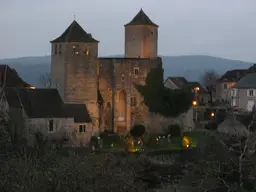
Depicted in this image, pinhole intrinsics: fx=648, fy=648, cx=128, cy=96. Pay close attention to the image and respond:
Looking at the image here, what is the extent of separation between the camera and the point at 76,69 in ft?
128

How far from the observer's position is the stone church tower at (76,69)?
38688 millimetres

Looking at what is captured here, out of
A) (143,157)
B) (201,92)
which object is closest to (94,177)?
(143,157)

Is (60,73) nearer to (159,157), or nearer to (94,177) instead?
(159,157)

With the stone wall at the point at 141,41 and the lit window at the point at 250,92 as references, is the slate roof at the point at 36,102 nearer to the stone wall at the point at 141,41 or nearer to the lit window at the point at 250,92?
the stone wall at the point at 141,41

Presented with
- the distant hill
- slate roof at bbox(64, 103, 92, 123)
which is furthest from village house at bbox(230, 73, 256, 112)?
the distant hill

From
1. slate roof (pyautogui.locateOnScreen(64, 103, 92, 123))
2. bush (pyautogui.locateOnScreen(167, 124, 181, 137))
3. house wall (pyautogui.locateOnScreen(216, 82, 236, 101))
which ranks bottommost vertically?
bush (pyautogui.locateOnScreen(167, 124, 181, 137))

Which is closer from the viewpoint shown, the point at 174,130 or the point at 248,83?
the point at 174,130

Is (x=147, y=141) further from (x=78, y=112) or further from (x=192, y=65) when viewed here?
(x=192, y=65)

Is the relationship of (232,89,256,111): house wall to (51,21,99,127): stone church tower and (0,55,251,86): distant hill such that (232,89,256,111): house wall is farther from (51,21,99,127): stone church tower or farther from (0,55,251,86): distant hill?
(0,55,251,86): distant hill

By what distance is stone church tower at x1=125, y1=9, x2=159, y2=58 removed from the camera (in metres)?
44.5

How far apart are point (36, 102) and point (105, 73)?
6.25 m

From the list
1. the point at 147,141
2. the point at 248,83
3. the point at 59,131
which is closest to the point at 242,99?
the point at 248,83

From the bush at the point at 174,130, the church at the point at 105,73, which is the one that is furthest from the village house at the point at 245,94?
the church at the point at 105,73

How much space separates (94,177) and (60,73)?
2285 centimetres
